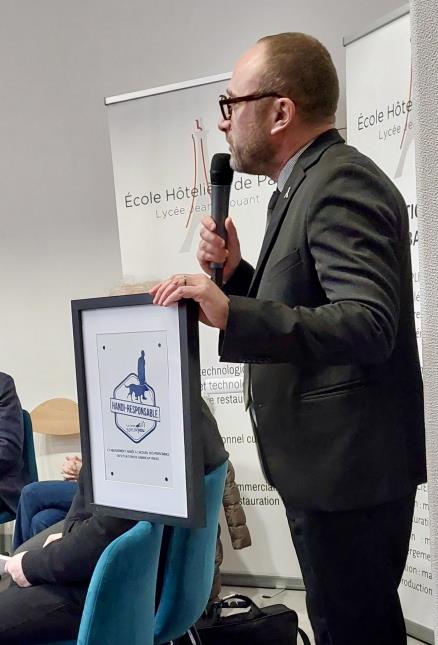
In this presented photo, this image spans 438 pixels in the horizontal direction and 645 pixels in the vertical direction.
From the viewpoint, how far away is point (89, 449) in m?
1.39

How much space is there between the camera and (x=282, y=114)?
1.22 m

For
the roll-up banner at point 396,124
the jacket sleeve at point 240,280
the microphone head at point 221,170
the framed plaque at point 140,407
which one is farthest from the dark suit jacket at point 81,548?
the roll-up banner at point 396,124

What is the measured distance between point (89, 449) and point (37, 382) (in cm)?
243

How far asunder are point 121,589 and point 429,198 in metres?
1.03

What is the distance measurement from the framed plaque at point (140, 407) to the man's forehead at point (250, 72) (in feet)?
1.39

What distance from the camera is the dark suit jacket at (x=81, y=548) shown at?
1.51 m

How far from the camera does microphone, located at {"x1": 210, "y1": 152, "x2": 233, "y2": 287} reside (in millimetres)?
1335

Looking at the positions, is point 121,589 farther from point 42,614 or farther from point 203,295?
point 203,295

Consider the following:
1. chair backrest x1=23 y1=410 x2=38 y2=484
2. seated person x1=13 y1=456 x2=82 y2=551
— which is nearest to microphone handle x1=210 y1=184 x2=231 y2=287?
seated person x1=13 y1=456 x2=82 y2=551

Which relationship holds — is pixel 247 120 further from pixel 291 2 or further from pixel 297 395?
pixel 291 2

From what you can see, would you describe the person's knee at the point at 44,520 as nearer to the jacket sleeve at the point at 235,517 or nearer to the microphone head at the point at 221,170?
the jacket sleeve at the point at 235,517

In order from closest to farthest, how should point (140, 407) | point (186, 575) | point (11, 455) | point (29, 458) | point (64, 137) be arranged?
point (140, 407), point (186, 575), point (11, 455), point (29, 458), point (64, 137)

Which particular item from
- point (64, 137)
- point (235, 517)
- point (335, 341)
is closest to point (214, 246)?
point (335, 341)

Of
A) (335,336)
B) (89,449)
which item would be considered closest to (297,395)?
(335,336)
